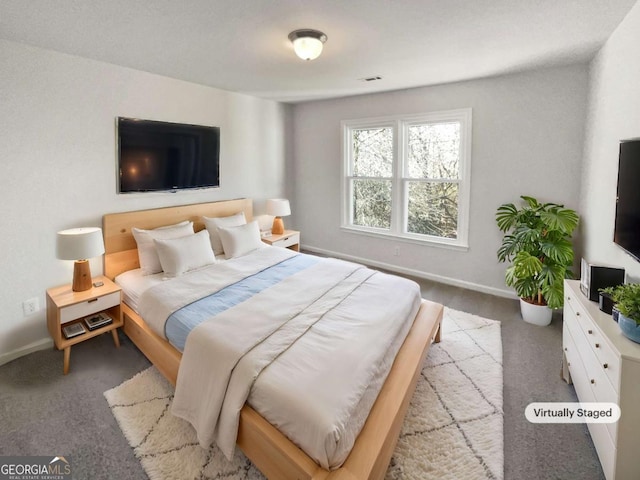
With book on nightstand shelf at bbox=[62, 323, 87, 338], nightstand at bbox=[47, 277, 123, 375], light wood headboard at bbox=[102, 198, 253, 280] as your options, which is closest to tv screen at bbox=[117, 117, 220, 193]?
light wood headboard at bbox=[102, 198, 253, 280]

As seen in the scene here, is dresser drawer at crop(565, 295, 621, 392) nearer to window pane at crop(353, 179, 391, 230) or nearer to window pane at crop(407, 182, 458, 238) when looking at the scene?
window pane at crop(407, 182, 458, 238)

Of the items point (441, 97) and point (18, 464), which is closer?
point (18, 464)

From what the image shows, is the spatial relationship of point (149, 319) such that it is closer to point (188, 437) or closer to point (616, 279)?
point (188, 437)

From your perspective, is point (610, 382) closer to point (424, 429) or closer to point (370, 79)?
point (424, 429)

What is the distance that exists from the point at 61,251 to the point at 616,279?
3787 mm

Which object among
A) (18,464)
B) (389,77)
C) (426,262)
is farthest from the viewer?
(426,262)

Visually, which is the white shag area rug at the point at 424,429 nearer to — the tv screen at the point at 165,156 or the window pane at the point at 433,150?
the tv screen at the point at 165,156

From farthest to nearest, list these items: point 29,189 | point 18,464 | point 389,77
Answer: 1. point 389,77
2. point 29,189
3. point 18,464

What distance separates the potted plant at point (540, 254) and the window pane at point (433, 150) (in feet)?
3.26

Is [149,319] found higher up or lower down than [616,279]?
lower down

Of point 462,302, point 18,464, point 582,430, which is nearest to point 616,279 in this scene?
point 582,430

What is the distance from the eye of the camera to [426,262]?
167 inches

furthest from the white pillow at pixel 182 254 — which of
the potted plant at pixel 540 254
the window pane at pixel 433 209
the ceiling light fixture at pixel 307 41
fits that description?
the potted plant at pixel 540 254

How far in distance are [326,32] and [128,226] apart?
252 cm
